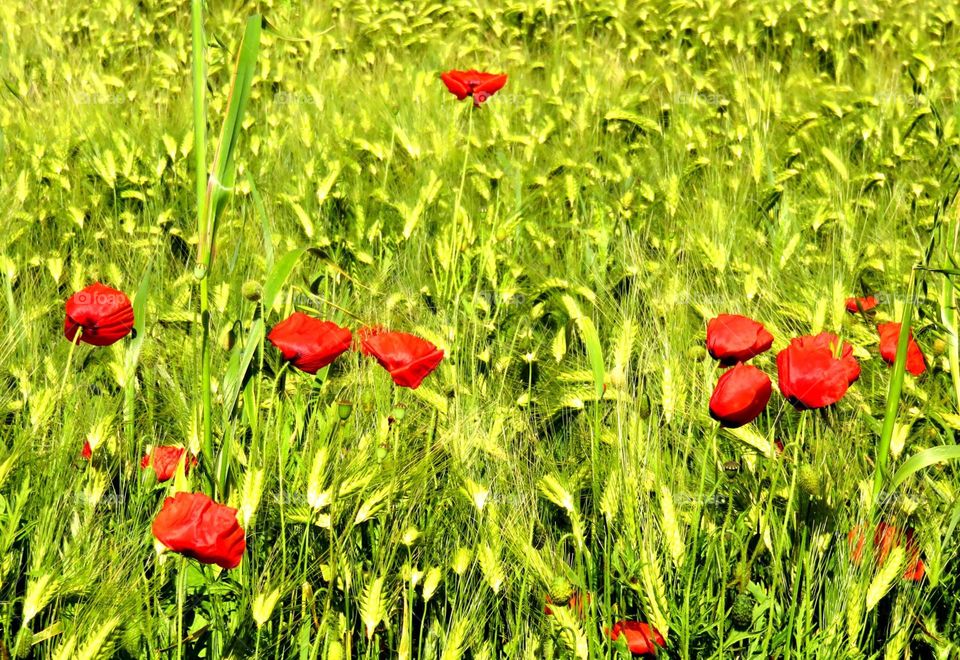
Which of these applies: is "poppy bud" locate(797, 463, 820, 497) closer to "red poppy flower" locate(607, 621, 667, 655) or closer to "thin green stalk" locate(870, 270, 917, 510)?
"thin green stalk" locate(870, 270, 917, 510)

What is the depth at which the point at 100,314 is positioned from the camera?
1.15 m

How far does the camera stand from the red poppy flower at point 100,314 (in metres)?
1.15

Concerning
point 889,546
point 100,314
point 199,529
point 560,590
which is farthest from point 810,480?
point 100,314

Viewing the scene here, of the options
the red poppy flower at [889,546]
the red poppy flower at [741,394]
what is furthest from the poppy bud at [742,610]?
the red poppy flower at [741,394]

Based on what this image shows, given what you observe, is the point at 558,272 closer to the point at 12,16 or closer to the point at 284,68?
the point at 284,68

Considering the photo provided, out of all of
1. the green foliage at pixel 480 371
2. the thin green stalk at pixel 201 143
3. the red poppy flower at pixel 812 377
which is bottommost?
the green foliage at pixel 480 371

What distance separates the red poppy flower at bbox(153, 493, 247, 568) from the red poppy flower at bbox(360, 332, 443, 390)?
251mm

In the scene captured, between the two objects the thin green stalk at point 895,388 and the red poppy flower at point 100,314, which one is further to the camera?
the red poppy flower at point 100,314

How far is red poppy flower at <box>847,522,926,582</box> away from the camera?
1118mm

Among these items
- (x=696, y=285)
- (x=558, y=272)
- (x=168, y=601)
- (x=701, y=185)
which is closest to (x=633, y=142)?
(x=701, y=185)

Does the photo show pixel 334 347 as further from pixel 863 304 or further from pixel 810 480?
pixel 863 304

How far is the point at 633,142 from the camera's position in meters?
2.58

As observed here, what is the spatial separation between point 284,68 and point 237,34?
663 millimetres

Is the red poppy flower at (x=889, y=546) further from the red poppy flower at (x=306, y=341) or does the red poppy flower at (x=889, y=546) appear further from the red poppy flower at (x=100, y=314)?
the red poppy flower at (x=100, y=314)
